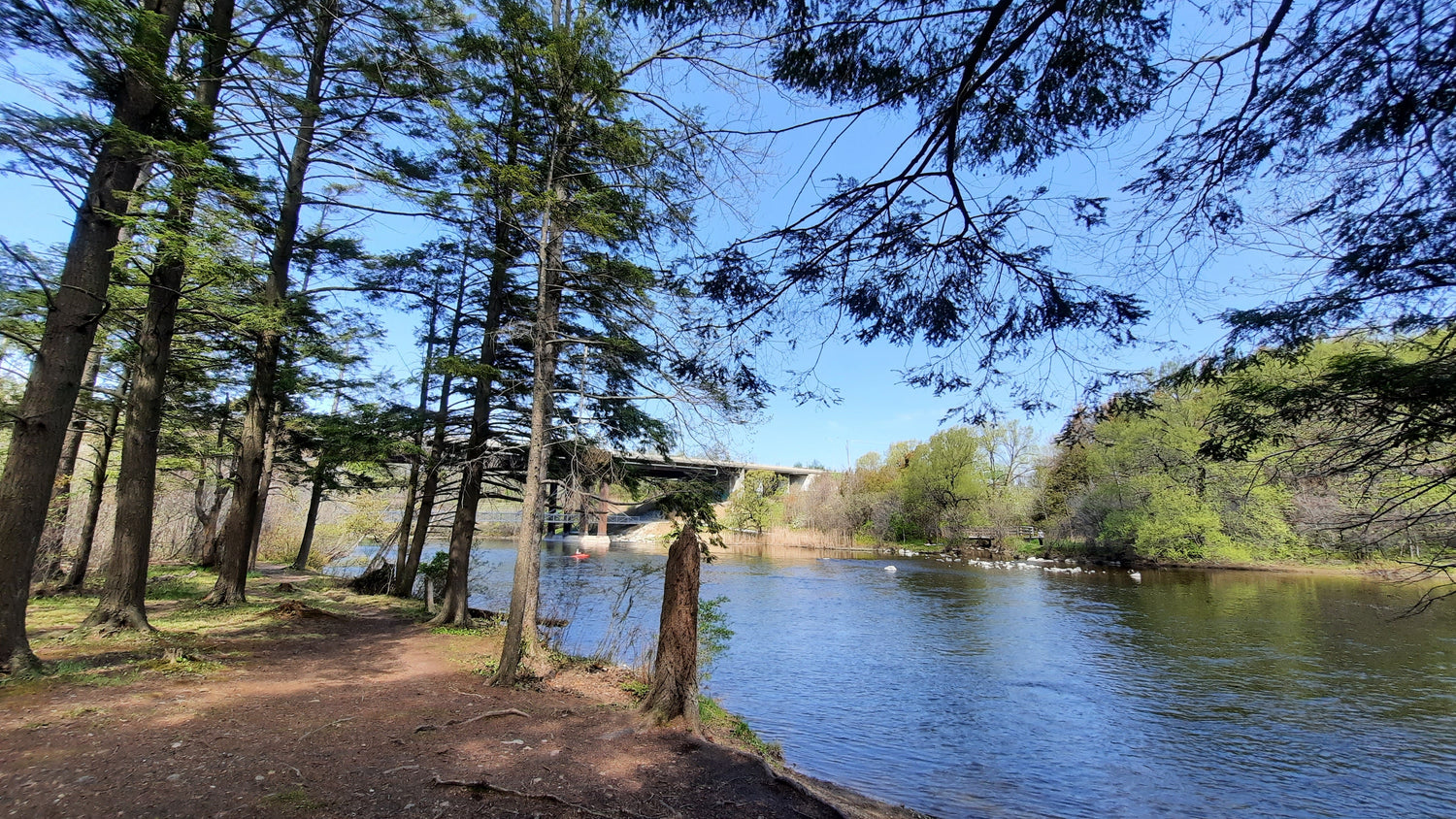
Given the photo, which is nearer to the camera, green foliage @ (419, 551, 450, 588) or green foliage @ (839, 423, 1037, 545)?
green foliage @ (419, 551, 450, 588)

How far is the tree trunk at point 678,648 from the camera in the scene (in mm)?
6562

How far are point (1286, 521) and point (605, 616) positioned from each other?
32295mm

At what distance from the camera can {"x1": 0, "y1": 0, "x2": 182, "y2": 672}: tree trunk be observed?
5746mm

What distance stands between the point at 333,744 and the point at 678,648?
10.4ft

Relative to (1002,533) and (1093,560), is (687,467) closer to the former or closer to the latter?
(1093,560)

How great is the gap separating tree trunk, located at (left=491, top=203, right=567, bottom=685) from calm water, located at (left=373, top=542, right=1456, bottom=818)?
1.79 metres

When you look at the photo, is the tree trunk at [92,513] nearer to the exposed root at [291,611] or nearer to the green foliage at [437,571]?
the exposed root at [291,611]

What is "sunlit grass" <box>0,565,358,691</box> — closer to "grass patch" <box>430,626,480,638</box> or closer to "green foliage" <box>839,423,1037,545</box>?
"grass patch" <box>430,626,480,638</box>

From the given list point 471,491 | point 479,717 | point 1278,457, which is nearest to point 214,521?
point 471,491

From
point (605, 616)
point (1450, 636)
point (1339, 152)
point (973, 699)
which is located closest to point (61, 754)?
point (1339, 152)

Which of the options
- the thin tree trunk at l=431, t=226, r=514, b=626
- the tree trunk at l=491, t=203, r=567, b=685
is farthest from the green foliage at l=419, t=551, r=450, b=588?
the tree trunk at l=491, t=203, r=567, b=685

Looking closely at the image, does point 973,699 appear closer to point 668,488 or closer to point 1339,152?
point 668,488

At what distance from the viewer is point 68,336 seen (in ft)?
Answer: 20.0

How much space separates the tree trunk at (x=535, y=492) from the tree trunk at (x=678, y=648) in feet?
6.60
